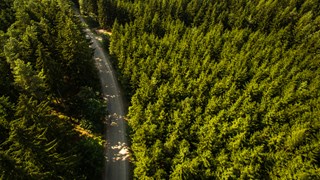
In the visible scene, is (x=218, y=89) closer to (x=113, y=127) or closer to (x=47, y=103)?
(x=113, y=127)

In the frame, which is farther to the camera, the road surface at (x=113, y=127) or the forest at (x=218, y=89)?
the road surface at (x=113, y=127)

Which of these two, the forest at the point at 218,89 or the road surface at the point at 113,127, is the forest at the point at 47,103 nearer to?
the road surface at the point at 113,127

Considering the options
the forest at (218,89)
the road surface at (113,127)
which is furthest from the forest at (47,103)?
the forest at (218,89)

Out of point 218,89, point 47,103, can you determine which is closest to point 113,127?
point 47,103

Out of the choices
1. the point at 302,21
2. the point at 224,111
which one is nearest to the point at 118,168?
the point at 224,111

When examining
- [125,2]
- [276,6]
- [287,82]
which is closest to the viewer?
[287,82]

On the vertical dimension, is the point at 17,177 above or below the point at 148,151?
above

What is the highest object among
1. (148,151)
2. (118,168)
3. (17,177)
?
(17,177)

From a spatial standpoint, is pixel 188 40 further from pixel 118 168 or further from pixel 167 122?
pixel 118 168
